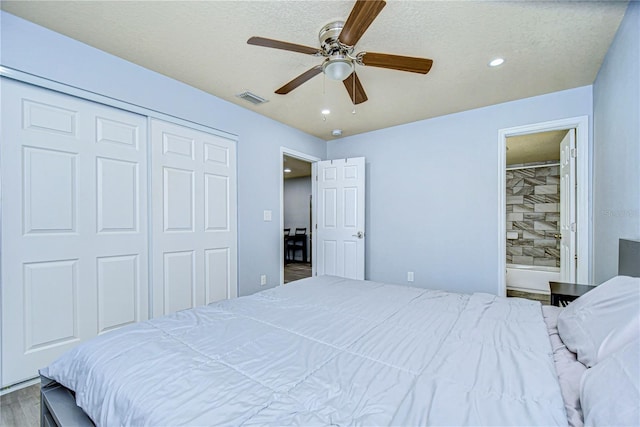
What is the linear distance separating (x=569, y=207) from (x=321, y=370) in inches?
136

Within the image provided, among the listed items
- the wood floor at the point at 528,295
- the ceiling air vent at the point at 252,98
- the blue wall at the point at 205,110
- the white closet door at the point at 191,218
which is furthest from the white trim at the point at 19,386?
the wood floor at the point at 528,295

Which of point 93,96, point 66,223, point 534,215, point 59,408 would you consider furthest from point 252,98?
point 534,215

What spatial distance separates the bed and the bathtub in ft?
11.9

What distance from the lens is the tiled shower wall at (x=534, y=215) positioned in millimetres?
5457

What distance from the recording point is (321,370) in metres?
0.96

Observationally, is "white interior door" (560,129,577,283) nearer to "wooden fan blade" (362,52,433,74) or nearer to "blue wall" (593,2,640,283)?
"blue wall" (593,2,640,283)

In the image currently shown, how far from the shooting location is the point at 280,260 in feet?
12.5

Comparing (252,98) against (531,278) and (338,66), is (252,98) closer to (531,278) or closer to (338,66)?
(338,66)

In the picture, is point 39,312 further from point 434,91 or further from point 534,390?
point 434,91

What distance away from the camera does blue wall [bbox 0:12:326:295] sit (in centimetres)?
191

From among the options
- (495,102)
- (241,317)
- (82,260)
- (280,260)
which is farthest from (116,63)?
(495,102)

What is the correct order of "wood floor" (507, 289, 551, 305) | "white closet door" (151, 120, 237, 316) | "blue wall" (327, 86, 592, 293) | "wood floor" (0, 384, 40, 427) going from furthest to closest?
"wood floor" (507, 289, 551, 305) → "blue wall" (327, 86, 592, 293) → "white closet door" (151, 120, 237, 316) → "wood floor" (0, 384, 40, 427)

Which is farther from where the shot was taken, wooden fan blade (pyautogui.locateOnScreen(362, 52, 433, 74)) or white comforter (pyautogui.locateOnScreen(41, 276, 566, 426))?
wooden fan blade (pyautogui.locateOnScreen(362, 52, 433, 74))

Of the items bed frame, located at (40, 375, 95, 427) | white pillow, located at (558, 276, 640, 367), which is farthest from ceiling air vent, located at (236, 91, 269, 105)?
white pillow, located at (558, 276, 640, 367)
